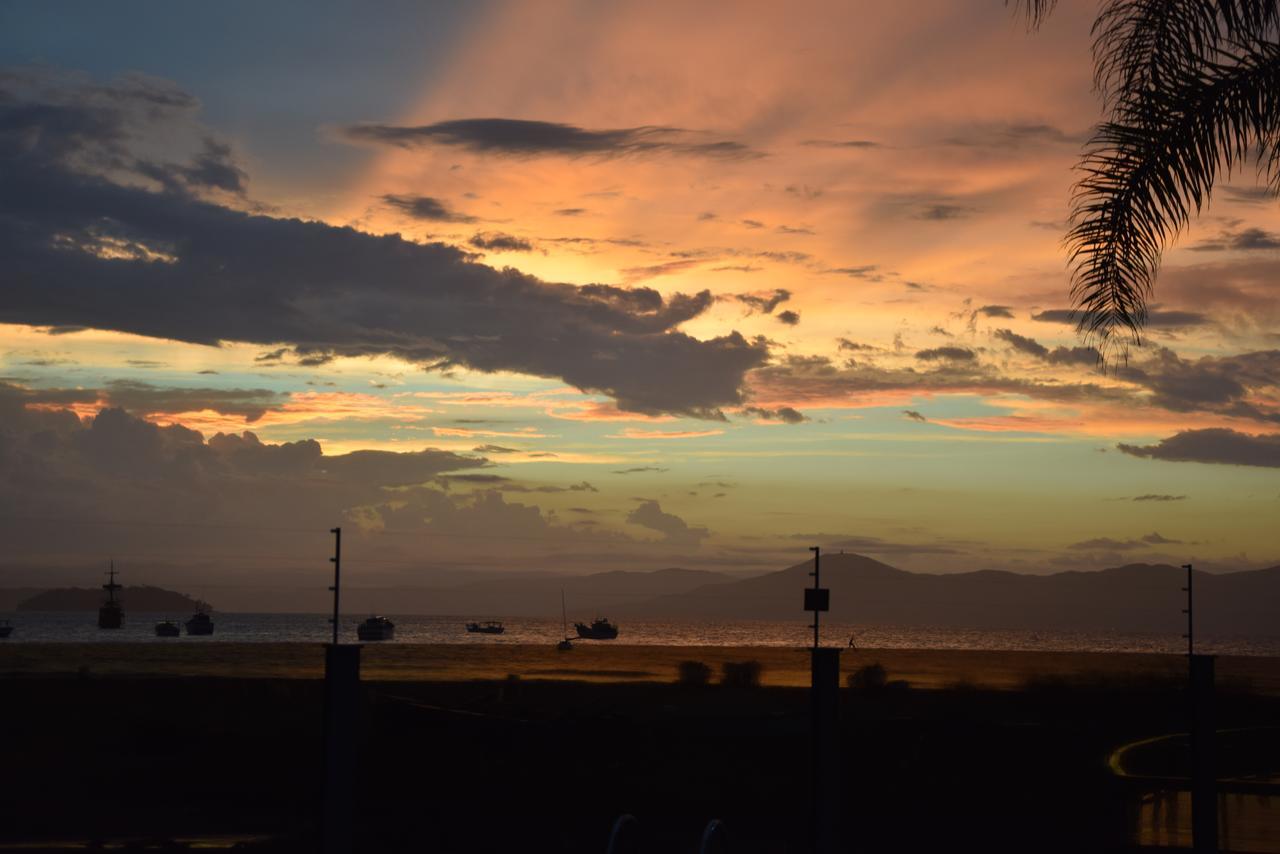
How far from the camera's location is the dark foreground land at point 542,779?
1784 cm

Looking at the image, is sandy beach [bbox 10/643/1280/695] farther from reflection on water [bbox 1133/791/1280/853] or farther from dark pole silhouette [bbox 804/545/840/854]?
dark pole silhouette [bbox 804/545/840/854]

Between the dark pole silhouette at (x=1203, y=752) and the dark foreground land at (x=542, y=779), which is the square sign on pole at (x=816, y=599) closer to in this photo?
the dark foreground land at (x=542, y=779)

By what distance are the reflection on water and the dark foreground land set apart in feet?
1.40

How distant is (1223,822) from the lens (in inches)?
750

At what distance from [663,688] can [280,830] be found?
4395 cm

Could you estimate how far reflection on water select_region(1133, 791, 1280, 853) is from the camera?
1711 centimetres

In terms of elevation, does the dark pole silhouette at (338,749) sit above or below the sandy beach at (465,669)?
above

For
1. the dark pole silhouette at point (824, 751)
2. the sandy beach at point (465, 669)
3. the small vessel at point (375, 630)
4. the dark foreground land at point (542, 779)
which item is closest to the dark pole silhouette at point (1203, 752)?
the dark pole silhouette at point (824, 751)

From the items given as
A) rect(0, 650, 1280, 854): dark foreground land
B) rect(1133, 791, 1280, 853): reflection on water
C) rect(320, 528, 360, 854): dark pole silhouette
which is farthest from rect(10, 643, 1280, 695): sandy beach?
rect(320, 528, 360, 854): dark pole silhouette

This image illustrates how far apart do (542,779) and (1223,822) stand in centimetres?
1119

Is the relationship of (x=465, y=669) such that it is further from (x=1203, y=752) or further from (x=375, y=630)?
(x=375, y=630)

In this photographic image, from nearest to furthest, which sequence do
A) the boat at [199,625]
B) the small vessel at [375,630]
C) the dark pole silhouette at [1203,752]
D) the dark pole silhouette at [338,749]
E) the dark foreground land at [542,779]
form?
the dark pole silhouette at [338,749] → the dark pole silhouette at [1203,752] → the dark foreground land at [542,779] → the small vessel at [375,630] → the boat at [199,625]

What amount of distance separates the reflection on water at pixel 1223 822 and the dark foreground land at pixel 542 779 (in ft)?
1.40

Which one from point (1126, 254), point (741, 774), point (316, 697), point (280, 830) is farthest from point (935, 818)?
point (316, 697)
